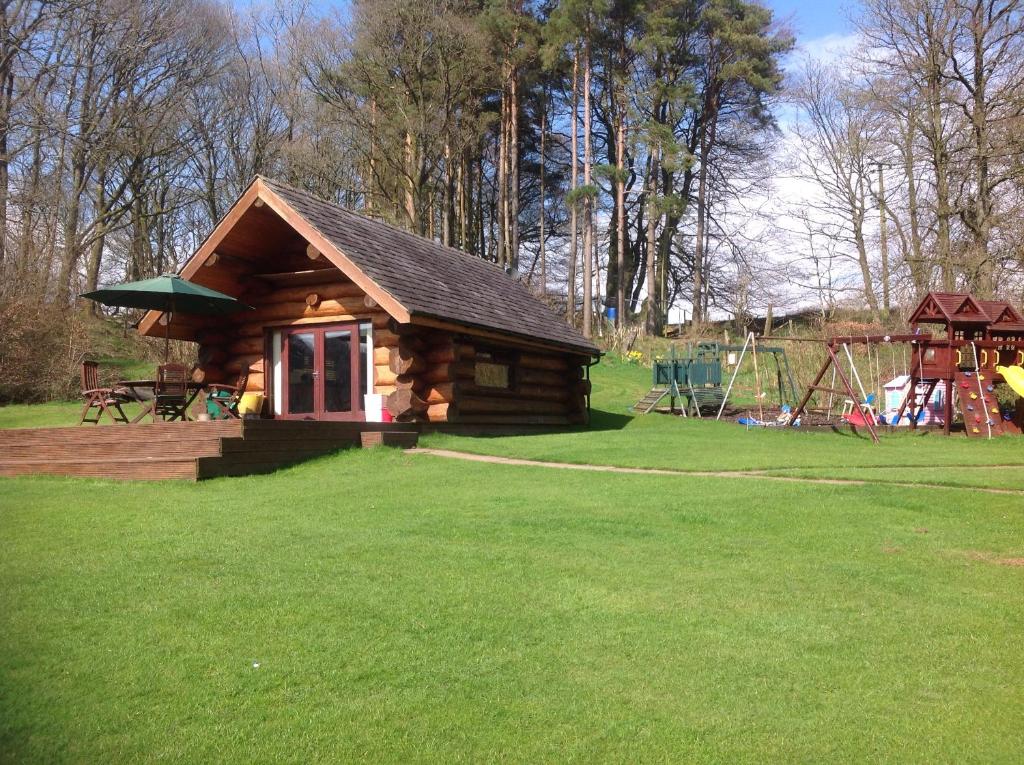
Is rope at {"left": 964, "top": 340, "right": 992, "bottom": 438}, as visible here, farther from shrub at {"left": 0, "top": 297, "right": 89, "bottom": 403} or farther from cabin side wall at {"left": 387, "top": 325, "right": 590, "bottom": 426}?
shrub at {"left": 0, "top": 297, "right": 89, "bottom": 403}

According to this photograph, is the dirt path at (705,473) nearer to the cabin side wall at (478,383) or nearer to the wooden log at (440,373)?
the cabin side wall at (478,383)

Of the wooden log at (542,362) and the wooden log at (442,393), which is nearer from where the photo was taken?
the wooden log at (442,393)

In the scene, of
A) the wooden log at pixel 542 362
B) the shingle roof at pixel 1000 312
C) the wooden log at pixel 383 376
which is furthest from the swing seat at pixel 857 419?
the wooden log at pixel 383 376

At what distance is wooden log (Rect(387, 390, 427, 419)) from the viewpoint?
14.1m

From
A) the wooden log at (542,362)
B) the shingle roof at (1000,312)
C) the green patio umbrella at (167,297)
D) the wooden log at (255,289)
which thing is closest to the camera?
the green patio umbrella at (167,297)

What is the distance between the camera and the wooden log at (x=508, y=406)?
15836mm

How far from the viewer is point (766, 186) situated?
129 feet

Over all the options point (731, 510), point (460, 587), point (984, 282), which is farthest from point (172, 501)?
point (984, 282)

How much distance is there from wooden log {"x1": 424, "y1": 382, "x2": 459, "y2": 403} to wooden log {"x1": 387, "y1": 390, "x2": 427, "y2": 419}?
0.66 metres

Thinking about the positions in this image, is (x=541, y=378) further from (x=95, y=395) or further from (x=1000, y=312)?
(x=1000, y=312)

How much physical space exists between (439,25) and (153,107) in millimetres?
10941

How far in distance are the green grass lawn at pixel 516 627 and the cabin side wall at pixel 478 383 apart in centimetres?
A: 548

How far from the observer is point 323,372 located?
52.2 ft

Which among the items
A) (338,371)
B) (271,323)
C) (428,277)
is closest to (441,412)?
(338,371)
